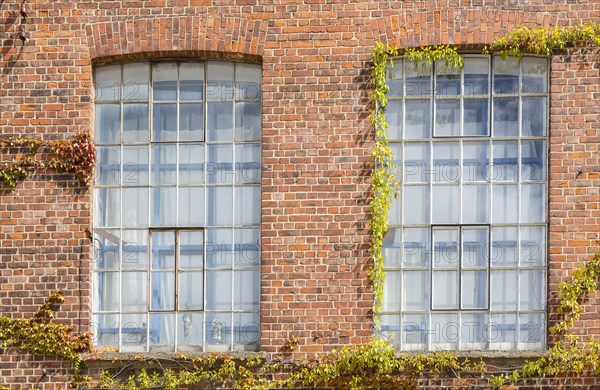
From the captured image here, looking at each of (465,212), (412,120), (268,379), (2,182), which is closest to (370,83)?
(412,120)

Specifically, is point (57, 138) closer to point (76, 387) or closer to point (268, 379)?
point (76, 387)

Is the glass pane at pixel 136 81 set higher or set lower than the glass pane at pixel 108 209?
higher

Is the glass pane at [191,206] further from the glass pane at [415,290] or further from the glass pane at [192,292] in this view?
the glass pane at [415,290]

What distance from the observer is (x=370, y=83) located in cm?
1030

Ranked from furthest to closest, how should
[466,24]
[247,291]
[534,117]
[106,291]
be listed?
[106,291] < [247,291] < [534,117] < [466,24]

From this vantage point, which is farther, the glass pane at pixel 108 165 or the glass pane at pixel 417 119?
the glass pane at pixel 108 165

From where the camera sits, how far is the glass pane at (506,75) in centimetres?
1033

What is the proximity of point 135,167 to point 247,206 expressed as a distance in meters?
1.29

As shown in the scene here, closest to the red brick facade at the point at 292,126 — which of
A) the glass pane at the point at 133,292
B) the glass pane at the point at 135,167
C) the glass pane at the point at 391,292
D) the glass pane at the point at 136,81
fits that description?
the glass pane at the point at 136,81

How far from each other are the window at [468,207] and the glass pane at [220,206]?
172 centimetres

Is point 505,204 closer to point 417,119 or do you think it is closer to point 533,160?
point 533,160

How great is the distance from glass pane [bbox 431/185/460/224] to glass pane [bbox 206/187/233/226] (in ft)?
7.04

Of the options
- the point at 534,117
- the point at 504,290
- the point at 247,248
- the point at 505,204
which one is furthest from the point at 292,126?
the point at 504,290

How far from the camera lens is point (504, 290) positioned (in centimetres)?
1019
